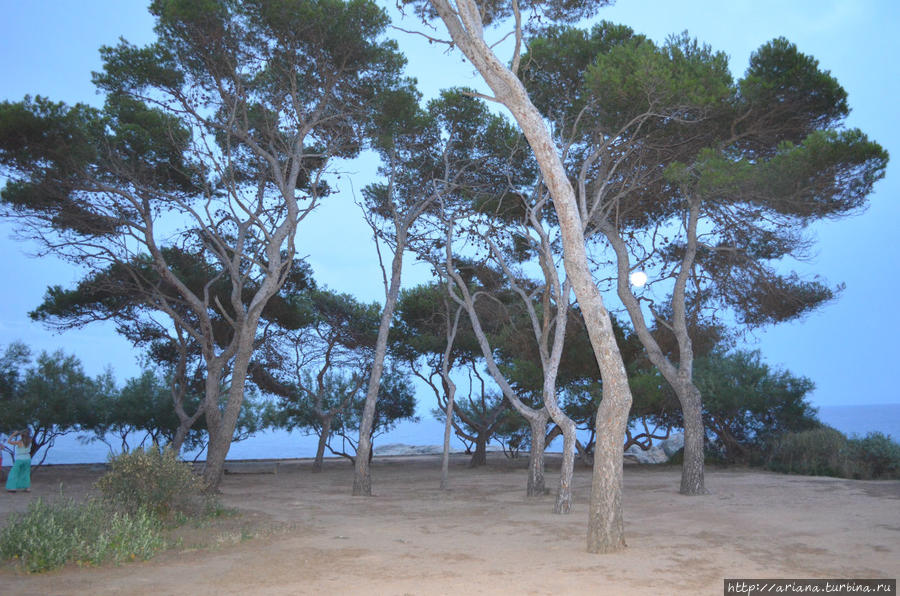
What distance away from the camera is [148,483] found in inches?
351

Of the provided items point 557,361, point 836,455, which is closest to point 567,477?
point 557,361

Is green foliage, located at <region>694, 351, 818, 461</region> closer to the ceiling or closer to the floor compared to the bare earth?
closer to the ceiling

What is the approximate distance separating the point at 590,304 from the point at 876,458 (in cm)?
1365

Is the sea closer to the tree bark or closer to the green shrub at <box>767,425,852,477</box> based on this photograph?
the green shrub at <box>767,425,852,477</box>

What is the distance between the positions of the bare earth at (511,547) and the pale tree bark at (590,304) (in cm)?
41

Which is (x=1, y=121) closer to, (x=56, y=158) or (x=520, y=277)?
(x=56, y=158)

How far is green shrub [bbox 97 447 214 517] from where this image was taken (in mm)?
8797

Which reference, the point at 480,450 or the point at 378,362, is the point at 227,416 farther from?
the point at 480,450

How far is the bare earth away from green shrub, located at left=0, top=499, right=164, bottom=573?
0.16 metres

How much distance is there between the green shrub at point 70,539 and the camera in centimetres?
604

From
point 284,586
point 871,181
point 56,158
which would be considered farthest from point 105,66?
point 871,181

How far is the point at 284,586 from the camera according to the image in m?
5.50

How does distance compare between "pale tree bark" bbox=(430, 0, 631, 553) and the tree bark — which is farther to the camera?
the tree bark

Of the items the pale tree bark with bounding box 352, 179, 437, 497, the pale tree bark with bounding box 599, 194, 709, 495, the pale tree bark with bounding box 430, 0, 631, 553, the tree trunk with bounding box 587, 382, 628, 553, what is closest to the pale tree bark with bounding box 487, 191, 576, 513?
the pale tree bark with bounding box 599, 194, 709, 495
